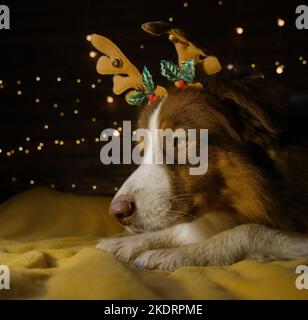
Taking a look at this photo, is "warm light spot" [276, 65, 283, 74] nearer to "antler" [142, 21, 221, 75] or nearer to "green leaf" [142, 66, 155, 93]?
"antler" [142, 21, 221, 75]

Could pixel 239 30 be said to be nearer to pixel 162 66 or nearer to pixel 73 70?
pixel 73 70

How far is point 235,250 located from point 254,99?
0.54 metres

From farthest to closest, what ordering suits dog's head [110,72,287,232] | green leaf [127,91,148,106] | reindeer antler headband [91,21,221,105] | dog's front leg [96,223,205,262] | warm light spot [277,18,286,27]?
warm light spot [277,18,286,27]
green leaf [127,91,148,106]
reindeer antler headband [91,21,221,105]
dog's front leg [96,223,205,262]
dog's head [110,72,287,232]

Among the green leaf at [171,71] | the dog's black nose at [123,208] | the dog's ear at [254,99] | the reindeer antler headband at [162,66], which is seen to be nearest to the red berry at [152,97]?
the reindeer antler headband at [162,66]

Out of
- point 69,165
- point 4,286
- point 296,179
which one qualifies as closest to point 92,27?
point 69,165

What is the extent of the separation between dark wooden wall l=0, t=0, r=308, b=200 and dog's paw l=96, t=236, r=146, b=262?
1631mm

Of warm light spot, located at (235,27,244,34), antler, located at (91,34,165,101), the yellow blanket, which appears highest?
warm light spot, located at (235,27,244,34)

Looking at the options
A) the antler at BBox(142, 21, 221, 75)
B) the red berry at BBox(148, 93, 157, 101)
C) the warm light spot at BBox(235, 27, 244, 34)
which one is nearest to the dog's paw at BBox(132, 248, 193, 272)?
the red berry at BBox(148, 93, 157, 101)

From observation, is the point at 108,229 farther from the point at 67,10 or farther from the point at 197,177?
the point at 67,10

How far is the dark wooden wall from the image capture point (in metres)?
3.49

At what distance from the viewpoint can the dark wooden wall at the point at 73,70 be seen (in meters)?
3.49

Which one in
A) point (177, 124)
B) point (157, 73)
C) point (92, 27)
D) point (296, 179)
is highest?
point (92, 27)
